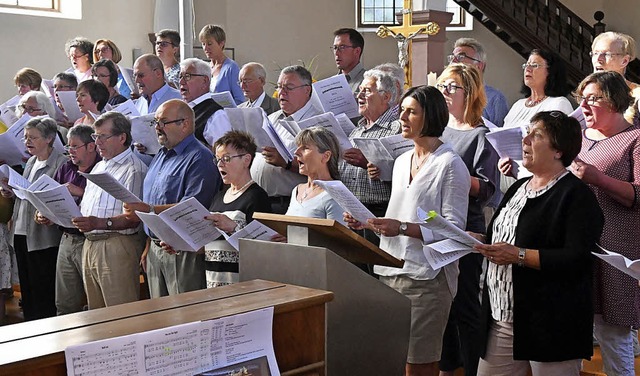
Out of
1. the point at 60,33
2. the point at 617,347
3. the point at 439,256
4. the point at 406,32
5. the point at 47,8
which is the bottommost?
the point at 617,347

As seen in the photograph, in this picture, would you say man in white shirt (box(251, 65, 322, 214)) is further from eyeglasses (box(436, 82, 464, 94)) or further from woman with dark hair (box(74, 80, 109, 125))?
woman with dark hair (box(74, 80, 109, 125))

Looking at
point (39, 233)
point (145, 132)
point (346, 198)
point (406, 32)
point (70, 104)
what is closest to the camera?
point (346, 198)

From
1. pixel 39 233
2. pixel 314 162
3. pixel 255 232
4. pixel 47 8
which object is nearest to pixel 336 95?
pixel 314 162

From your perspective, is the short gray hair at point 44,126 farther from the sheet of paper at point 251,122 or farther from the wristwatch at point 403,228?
the wristwatch at point 403,228

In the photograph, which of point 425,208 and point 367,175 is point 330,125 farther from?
point 425,208

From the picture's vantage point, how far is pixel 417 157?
3779 millimetres

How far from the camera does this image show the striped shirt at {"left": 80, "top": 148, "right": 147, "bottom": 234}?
4.88 meters

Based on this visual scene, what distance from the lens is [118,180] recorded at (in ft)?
16.2

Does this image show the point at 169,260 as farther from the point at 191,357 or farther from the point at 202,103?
the point at 191,357

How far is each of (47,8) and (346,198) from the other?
9.11 metres

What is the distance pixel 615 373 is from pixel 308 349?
1542mm

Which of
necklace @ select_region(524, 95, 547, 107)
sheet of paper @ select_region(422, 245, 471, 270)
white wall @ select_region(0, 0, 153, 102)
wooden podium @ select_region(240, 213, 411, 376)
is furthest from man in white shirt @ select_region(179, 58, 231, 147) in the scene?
white wall @ select_region(0, 0, 153, 102)

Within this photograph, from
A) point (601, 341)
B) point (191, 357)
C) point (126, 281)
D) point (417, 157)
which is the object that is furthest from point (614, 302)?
point (126, 281)

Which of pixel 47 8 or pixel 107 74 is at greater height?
pixel 47 8
